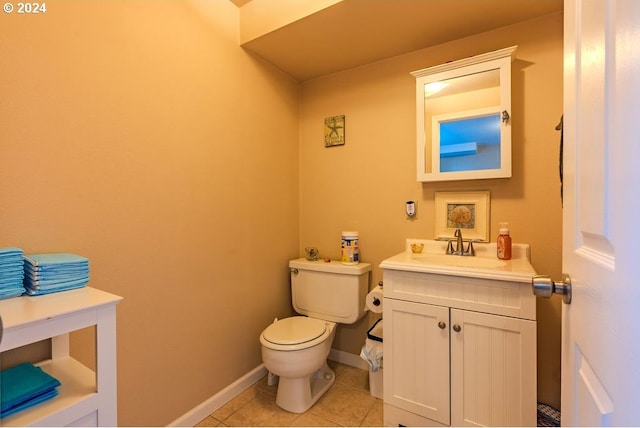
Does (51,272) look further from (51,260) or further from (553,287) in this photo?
(553,287)

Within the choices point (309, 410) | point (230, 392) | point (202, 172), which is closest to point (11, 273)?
point (202, 172)

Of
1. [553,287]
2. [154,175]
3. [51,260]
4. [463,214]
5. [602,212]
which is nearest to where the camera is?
[602,212]

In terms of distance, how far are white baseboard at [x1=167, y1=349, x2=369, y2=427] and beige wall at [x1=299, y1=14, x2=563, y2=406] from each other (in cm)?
9

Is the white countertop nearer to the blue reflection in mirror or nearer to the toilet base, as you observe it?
the blue reflection in mirror

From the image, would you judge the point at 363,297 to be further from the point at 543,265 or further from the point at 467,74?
the point at 467,74

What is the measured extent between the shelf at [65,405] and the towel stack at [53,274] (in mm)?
268

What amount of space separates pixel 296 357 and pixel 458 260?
101cm

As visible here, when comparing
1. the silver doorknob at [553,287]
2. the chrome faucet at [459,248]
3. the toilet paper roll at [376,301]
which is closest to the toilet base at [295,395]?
the toilet paper roll at [376,301]

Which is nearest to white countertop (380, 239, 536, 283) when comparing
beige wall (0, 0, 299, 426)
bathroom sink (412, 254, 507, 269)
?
bathroom sink (412, 254, 507, 269)

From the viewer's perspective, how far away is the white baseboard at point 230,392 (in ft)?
4.86

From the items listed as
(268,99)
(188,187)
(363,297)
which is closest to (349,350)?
(363,297)

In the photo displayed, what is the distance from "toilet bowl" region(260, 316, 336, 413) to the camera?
1.53 m

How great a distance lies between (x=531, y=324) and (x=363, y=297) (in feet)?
3.11

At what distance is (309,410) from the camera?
1.62m
